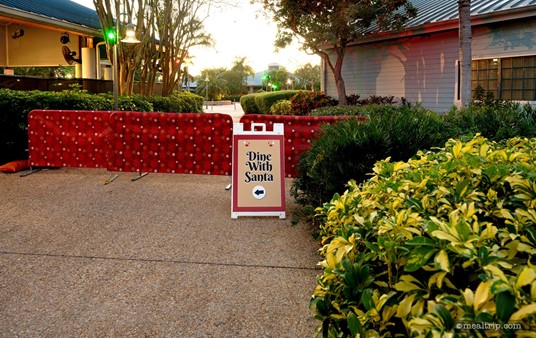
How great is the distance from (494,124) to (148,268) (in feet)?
14.9

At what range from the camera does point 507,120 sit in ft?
22.0

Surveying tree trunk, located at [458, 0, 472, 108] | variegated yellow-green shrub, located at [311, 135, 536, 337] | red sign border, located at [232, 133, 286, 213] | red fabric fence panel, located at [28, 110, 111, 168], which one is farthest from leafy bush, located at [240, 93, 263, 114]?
variegated yellow-green shrub, located at [311, 135, 536, 337]

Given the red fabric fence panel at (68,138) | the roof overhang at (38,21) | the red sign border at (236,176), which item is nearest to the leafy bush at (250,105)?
the roof overhang at (38,21)

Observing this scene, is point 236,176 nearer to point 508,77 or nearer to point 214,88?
point 508,77

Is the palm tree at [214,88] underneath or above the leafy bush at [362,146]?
above

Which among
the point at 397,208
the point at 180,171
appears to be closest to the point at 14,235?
the point at 180,171

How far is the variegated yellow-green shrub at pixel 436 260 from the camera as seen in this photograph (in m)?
1.44

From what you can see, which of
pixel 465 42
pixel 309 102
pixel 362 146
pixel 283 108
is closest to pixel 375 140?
pixel 362 146

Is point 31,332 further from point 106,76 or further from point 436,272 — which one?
point 106,76

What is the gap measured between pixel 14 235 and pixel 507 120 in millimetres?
6104

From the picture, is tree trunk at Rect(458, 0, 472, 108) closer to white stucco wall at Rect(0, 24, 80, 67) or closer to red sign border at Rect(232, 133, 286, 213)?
red sign border at Rect(232, 133, 286, 213)

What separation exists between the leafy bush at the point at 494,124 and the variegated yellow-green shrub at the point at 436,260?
383 cm

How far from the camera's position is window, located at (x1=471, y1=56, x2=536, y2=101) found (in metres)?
14.4

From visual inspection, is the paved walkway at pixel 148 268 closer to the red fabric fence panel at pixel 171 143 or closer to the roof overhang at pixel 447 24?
the red fabric fence panel at pixel 171 143
